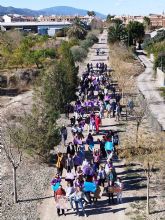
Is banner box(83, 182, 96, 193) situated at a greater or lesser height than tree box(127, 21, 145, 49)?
lesser

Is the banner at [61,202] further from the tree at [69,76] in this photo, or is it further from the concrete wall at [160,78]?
the concrete wall at [160,78]

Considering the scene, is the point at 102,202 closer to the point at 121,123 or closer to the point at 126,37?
the point at 121,123

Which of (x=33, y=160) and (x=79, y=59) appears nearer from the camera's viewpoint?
(x=33, y=160)

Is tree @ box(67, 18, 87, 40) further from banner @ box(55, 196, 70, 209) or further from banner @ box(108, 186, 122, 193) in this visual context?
banner @ box(55, 196, 70, 209)

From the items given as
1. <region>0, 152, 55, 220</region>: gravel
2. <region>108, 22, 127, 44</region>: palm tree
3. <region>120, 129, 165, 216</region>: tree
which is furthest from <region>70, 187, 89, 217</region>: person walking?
<region>108, 22, 127, 44</region>: palm tree

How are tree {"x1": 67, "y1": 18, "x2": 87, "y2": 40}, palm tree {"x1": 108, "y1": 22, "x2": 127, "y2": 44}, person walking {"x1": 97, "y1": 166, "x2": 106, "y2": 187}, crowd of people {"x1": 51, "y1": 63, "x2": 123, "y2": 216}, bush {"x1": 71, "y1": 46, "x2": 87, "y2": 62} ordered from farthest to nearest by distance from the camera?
1. tree {"x1": 67, "y1": 18, "x2": 87, "y2": 40}
2. palm tree {"x1": 108, "y1": 22, "x2": 127, "y2": 44}
3. bush {"x1": 71, "y1": 46, "x2": 87, "y2": 62}
4. person walking {"x1": 97, "y1": 166, "x2": 106, "y2": 187}
5. crowd of people {"x1": 51, "y1": 63, "x2": 123, "y2": 216}

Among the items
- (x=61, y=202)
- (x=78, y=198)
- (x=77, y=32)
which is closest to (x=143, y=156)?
(x=78, y=198)

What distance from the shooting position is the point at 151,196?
17.0 meters

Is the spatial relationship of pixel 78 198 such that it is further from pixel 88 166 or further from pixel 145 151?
pixel 145 151

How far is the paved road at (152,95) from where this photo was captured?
30.4 metres

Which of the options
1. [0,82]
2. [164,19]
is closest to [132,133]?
[0,82]

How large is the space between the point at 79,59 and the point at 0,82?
43.2 feet

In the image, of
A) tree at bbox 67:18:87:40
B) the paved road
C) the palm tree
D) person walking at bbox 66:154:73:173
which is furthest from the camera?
tree at bbox 67:18:87:40

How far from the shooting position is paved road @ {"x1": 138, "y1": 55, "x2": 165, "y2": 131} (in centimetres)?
3037
